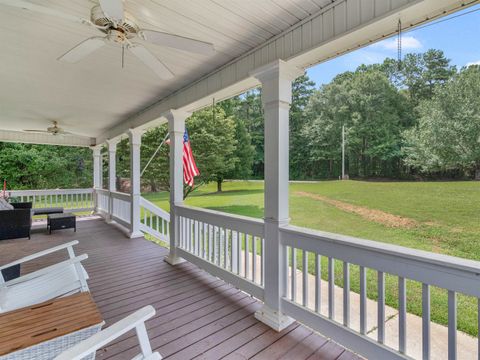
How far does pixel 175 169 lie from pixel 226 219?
5.12 ft

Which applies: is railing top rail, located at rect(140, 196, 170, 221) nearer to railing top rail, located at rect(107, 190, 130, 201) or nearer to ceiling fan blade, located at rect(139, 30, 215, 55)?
railing top rail, located at rect(107, 190, 130, 201)

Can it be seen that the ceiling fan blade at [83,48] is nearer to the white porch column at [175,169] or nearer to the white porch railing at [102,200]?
the white porch column at [175,169]

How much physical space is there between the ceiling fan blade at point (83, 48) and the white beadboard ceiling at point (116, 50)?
1.07ft

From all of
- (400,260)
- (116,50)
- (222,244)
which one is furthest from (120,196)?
(400,260)

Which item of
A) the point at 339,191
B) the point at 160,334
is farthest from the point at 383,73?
the point at 160,334

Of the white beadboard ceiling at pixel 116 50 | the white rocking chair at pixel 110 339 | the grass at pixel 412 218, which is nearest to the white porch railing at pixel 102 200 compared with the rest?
the white beadboard ceiling at pixel 116 50

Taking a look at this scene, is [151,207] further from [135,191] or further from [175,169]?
[175,169]

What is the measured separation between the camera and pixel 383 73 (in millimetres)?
3236

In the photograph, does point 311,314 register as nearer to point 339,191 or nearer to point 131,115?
point 339,191

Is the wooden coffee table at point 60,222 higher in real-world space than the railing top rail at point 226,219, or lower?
lower

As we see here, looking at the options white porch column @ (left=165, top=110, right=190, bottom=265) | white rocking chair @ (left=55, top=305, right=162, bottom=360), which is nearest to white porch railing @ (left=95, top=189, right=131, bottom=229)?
white porch column @ (left=165, top=110, right=190, bottom=265)

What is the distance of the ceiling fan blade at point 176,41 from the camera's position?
6.46 ft

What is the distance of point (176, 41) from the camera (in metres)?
2.05

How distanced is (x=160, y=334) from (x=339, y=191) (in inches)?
142
